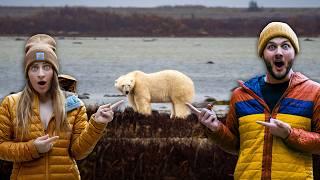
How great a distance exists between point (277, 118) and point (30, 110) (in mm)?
1424

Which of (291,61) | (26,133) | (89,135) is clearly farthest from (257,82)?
(26,133)

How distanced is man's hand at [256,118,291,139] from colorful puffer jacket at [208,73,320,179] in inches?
1.8

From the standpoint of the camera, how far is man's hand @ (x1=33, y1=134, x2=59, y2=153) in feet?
15.7

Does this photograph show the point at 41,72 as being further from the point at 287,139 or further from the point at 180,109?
the point at 180,109

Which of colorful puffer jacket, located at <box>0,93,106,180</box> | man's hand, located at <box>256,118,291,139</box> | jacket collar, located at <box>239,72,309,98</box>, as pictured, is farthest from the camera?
colorful puffer jacket, located at <box>0,93,106,180</box>

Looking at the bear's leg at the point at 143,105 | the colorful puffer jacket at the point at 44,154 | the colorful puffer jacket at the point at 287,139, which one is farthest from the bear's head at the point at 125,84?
the colorful puffer jacket at the point at 287,139

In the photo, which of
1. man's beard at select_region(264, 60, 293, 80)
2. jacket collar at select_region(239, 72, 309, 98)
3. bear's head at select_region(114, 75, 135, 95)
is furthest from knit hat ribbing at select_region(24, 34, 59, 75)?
bear's head at select_region(114, 75, 135, 95)

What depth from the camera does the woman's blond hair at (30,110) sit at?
4934 mm

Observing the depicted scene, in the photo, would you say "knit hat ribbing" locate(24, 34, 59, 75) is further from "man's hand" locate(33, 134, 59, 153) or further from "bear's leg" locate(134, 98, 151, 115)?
"bear's leg" locate(134, 98, 151, 115)

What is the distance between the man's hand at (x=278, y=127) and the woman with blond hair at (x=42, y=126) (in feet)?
3.10

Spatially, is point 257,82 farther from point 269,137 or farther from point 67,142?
point 67,142

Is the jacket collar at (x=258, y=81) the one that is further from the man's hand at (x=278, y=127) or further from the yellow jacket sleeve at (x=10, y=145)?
the yellow jacket sleeve at (x=10, y=145)

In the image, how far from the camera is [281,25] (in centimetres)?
493

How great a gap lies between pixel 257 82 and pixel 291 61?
263 mm
